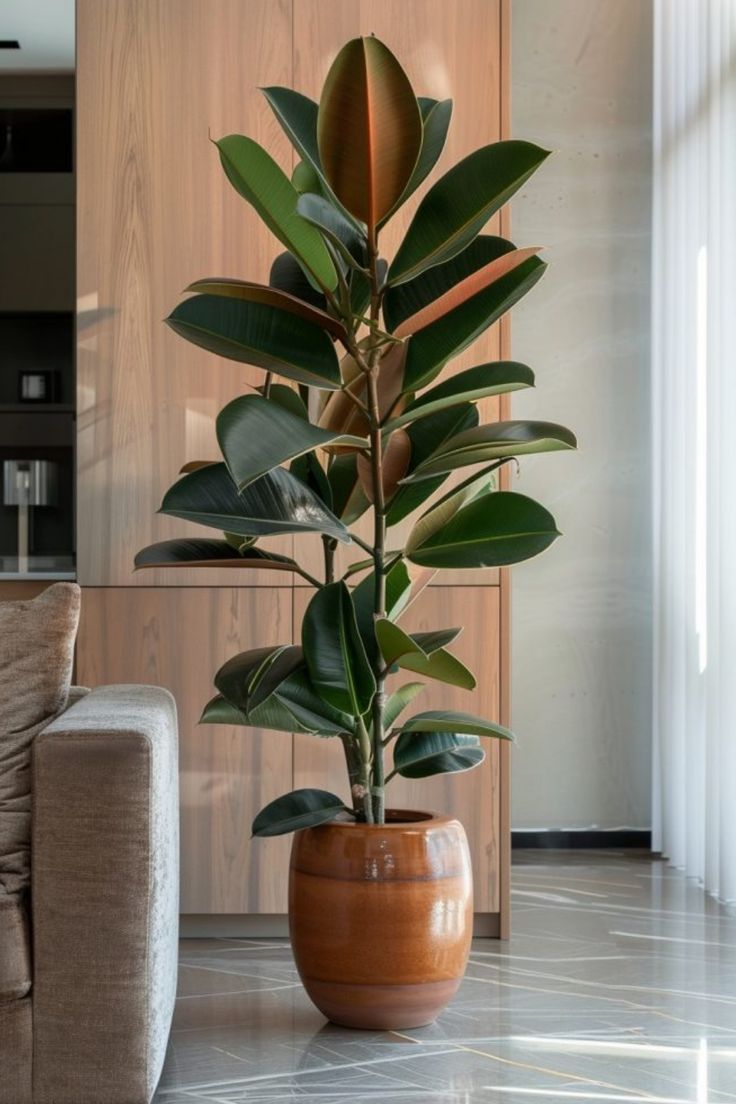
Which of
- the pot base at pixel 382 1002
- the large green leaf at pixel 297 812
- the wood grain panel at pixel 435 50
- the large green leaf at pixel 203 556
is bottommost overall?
the pot base at pixel 382 1002

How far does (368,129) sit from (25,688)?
3.51 ft

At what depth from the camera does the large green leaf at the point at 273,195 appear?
231 cm

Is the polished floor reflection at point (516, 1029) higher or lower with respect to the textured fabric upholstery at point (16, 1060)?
lower

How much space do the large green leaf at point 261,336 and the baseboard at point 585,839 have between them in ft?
8.13

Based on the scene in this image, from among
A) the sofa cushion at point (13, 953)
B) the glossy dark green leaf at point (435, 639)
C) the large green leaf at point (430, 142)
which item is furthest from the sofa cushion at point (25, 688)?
the large green leaf at point (430, 142)

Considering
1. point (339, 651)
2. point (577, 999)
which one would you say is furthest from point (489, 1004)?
point (339, 651)

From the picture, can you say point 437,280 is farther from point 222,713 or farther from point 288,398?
point 222,713

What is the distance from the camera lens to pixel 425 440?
2.61m

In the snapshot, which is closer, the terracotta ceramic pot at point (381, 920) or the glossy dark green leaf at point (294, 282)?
the terracotta ceramic pot at point (381, 920)

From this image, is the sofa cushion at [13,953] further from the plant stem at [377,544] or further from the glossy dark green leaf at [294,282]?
the glossy dark green leaf at [294,282]

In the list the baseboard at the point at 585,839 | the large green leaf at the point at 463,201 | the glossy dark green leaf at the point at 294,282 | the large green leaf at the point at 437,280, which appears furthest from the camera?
the baseboard at the point at 585,839

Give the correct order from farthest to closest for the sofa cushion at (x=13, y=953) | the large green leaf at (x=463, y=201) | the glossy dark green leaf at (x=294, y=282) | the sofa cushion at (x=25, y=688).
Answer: the glossy dark green leaf at (x=294, y=282), the large green leaf at (x=463, y=201), the sofa cushion at (x=25, y=688), the sofa cushion at (x=13, y=953)

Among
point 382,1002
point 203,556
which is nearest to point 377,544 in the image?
point 203,556

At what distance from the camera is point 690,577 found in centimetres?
419
